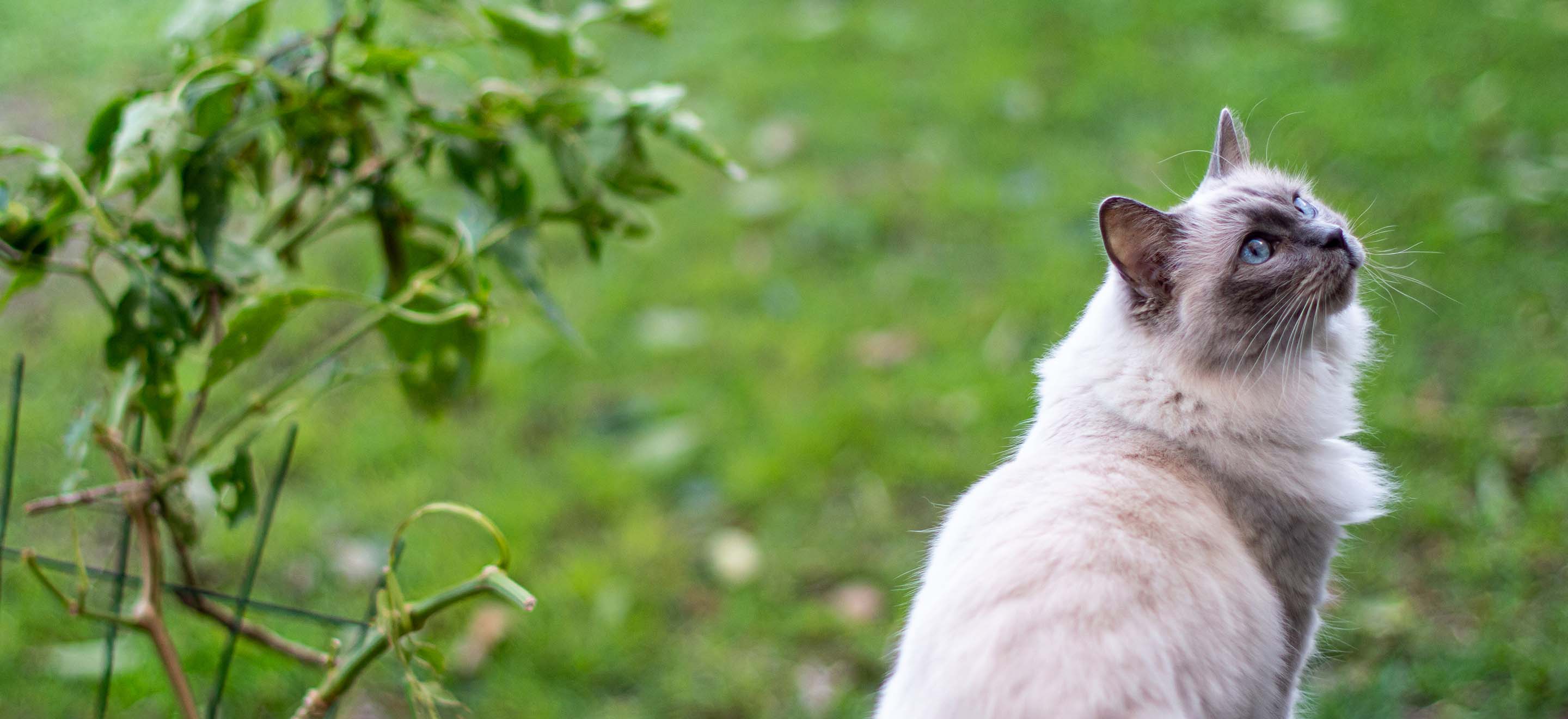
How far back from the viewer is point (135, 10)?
480 cm

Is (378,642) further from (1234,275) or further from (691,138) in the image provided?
(1234,275)

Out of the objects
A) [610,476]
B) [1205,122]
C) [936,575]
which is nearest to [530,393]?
[610,476]

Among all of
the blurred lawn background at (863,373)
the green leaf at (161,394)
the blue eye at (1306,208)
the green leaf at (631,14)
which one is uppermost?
the green leaf at (631,14)

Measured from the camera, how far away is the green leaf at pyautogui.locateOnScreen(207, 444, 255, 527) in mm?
1553

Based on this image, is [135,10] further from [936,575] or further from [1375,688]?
[1375,688]

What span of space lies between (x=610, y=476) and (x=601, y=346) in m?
0.61

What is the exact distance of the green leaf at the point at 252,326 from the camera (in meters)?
1.32

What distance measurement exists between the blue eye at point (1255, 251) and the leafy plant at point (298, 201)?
0.73m

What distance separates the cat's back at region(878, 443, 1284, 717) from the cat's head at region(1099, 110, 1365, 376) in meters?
0.21

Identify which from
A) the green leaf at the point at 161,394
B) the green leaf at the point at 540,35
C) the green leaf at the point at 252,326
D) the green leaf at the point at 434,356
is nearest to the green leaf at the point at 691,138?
the green leaf at the point at 540,35

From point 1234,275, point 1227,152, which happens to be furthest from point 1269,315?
point 1227,152

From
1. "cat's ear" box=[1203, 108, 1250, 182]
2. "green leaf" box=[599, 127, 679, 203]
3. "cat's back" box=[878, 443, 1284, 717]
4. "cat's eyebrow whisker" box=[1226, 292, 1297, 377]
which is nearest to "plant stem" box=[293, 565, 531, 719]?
"cat's back" box=[878, 443, 1284, 717]

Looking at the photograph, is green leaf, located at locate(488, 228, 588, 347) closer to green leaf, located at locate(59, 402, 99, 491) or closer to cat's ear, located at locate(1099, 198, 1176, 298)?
green leaf, located at locate(59, 402, 99, 491)

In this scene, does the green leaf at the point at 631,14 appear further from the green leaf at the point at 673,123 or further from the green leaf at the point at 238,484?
the green leaf at the point at 238,484
